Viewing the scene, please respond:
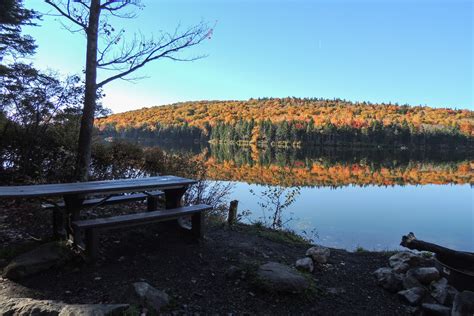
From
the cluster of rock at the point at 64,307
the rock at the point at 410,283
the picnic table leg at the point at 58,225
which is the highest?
the picnic table leg at the point at 58,225

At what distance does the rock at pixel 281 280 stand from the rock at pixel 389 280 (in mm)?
1118

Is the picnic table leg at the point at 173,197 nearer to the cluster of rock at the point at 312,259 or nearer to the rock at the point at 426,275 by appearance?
the cluster of rock at the point at 312,259

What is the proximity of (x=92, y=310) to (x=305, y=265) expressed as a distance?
9.20 feet

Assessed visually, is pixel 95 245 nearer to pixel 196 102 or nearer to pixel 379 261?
pixel 379 261

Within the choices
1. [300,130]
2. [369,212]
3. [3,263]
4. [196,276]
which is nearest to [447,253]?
[196,276]

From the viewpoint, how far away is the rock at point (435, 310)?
151 inches

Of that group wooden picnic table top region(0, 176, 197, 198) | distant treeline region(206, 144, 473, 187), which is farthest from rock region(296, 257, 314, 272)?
distant treeline region(206, 144, 473, 187)

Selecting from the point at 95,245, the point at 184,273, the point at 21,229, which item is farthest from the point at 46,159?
the point at 184,273

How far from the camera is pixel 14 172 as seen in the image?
27.3ft

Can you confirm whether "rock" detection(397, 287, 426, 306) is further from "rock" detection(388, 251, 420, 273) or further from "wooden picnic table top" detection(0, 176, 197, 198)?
"wooden picnic table top" detection(0, 176, 197, 198)

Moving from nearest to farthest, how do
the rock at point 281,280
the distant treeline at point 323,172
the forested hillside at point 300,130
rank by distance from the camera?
the rock at point 281,280 < the distant treeline at point 323,172 < the forested hillside at point 300,130

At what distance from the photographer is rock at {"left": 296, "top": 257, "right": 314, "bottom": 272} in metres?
4.84

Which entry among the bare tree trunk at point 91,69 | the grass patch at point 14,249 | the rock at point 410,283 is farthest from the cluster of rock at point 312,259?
the bare tree trunk at point 91,69

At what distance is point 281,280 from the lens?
13.4 ft
